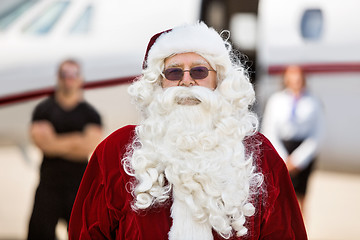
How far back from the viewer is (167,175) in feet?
8.46

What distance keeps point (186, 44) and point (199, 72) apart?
133 mm

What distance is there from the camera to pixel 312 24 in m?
6.76

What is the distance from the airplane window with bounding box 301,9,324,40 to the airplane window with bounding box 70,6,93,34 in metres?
2.05

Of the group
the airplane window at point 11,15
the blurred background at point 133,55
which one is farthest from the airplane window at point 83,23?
the airplane window at point 11,15

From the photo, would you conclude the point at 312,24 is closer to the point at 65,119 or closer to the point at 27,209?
the point at 65,119

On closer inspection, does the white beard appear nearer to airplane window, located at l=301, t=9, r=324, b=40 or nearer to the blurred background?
the blurred background

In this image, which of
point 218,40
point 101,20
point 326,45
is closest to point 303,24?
point 326,45

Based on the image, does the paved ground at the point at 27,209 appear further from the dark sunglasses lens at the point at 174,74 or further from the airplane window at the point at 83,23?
the dark sunglasses lens at the point at 174,74

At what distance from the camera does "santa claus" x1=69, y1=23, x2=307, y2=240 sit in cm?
255

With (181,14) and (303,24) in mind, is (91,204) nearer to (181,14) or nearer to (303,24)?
(181,14)

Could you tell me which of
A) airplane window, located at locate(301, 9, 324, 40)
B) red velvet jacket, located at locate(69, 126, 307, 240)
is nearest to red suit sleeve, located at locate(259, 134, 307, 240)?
red velvet jacket, located at locate(69, 126, 307, 240)

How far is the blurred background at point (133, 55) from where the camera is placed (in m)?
5.88

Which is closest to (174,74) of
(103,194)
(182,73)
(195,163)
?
(182,73)

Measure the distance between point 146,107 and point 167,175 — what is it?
1.14 ft
